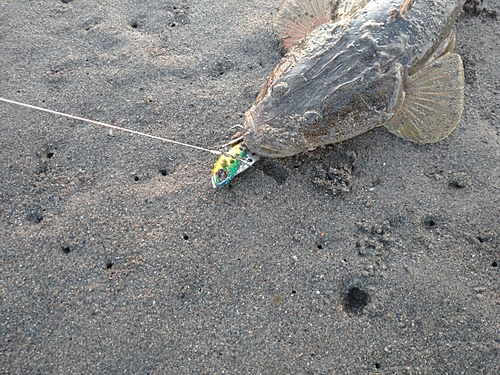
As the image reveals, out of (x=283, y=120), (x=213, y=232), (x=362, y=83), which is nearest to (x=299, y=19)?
(x=362, y=83)

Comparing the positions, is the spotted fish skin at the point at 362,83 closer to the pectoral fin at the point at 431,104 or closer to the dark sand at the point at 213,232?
the pectoral fin at the point at 431,104

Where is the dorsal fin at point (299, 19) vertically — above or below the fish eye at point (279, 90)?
above

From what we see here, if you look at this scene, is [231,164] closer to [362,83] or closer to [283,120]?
[283,120]

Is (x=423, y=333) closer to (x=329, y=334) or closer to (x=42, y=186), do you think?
(x=329, y=334)

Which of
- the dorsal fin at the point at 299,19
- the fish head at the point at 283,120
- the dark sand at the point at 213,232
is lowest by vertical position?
the dark sand at the point at 213,232

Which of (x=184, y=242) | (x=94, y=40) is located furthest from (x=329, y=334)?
(x=94, y=40)

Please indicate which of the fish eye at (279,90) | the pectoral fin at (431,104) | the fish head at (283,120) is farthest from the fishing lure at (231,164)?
the pectoral fin at (431,104)

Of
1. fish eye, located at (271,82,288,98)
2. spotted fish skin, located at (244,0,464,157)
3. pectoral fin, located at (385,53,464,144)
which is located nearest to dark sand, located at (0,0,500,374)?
pectoral fin, located at (385,53,464,144)
